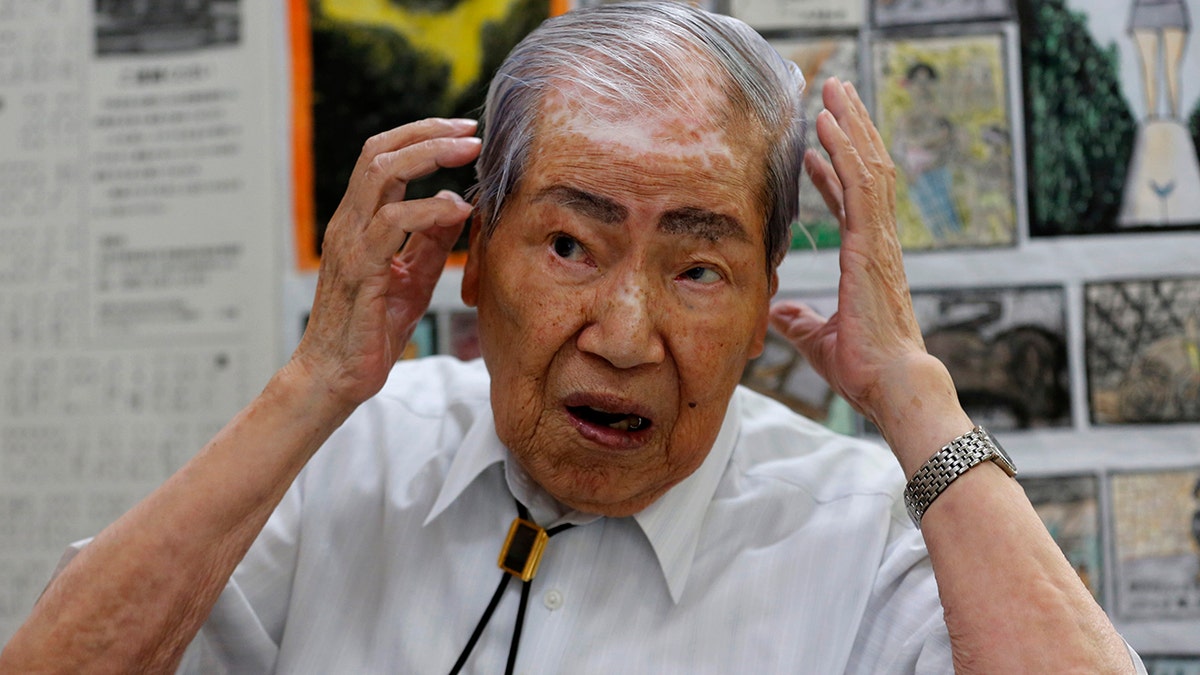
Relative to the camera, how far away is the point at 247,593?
3.90 feet

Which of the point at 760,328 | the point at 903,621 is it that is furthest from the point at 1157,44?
the point at 903,621

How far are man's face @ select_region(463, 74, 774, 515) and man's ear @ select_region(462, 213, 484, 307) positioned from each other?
0.05m

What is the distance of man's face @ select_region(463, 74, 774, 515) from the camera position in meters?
1.02

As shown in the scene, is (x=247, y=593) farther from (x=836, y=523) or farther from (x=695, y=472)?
(x=836, y=523)

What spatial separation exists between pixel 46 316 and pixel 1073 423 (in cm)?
184

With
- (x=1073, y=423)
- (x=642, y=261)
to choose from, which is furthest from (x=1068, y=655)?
(x=1073, y=423)

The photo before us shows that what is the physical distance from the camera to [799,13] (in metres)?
1.57

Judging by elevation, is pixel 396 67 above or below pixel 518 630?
above

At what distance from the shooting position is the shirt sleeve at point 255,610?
1.15 metres

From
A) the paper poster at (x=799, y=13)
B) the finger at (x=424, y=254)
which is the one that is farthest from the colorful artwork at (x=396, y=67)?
the finger at (x=424, y=254)

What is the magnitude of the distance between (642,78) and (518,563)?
1.89ft

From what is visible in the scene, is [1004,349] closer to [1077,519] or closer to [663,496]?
[1077,519]

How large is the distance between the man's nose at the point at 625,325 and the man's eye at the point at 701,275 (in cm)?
5

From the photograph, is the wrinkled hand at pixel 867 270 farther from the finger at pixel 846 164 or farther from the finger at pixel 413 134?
the finger at pixel 413 134
